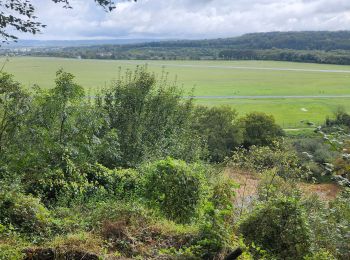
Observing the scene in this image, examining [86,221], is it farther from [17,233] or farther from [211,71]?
[211,71]

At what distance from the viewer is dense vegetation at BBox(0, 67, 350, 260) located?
15.9 ft

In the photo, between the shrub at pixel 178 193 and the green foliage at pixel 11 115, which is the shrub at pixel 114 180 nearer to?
the shrub at pixel 178 193

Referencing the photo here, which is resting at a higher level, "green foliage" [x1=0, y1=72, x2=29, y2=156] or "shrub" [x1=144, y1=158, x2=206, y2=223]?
"green foliage" [x1=0, y1=72, x2=29, y2=156]

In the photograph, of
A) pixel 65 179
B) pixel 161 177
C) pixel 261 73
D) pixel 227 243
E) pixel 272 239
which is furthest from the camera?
pixel 261 73

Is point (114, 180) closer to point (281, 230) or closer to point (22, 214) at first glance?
point (22, 214)

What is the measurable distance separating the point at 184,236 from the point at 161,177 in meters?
1.75

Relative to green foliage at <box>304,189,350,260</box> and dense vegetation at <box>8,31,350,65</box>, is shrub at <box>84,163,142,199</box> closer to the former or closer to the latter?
green foliage at <box>304,189,350,260</box>

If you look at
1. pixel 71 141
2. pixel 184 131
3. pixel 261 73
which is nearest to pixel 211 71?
pixel 261 73

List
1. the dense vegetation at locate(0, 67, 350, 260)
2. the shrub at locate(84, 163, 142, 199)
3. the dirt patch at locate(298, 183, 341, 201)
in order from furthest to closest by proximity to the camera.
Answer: the dirt patch at locate(298, 183, 341, 201) < the shrub at locate(84, 163, 142, 199) < the dense vegetation at locate(0, 67, 350, 260)

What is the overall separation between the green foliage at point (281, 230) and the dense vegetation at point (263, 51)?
106 meters

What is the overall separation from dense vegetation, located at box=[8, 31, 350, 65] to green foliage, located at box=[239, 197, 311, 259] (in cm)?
10579

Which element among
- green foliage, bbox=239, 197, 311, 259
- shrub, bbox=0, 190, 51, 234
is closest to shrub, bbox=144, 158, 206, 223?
green foliage, bbox=239, 197, 311, 259

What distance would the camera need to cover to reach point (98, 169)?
958 centimetres

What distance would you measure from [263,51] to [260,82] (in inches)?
2381
